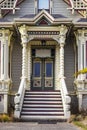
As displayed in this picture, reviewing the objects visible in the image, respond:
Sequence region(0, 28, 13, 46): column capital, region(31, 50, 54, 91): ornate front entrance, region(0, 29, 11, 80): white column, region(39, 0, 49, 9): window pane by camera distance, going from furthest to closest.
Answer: region(39, 0, 49, 9): window pane, region(31, 50, 54, 91): ornate front entrance, region(0, 28, 13, 46): column capital, region(0, 29, 11, 80): white column

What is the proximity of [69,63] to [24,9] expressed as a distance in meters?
4.43

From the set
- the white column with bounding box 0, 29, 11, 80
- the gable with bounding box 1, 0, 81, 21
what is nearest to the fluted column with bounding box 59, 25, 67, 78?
the gable with bounding box 1, 0, 81, 21

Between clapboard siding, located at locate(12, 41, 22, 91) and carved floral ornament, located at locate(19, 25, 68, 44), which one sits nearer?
carved floral ornament, located at locate(19, 25, 68, 44)

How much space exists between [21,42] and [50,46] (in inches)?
78.1

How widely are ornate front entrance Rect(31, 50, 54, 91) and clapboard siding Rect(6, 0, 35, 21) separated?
2.91 metres

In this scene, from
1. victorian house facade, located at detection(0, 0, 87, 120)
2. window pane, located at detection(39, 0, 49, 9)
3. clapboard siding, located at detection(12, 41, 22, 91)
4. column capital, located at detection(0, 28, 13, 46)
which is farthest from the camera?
window pane, located at detection(39, 0, 49, 9)

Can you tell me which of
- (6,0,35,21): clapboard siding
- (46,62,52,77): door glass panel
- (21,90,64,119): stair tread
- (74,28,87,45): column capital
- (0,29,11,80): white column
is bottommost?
(21,90,64,119): stair tread

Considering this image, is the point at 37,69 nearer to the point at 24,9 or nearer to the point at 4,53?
the point at 4,53

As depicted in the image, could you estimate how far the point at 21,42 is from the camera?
24.2m

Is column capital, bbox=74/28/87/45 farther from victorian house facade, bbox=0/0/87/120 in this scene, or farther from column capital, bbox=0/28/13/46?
column capital, bbox=0/28/13/46

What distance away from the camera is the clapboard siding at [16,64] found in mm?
24812

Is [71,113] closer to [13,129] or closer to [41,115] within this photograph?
[41,115]

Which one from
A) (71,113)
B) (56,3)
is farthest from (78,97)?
(56,3)

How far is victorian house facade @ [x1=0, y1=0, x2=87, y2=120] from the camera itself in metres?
21.6
